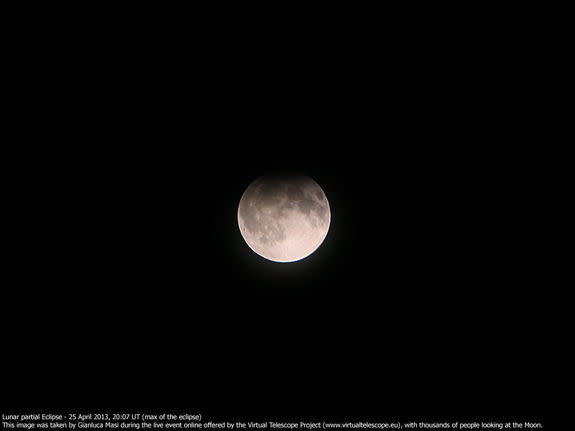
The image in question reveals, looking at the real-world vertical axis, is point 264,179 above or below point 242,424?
above

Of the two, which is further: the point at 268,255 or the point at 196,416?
the point at 196,416

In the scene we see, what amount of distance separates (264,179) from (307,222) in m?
0.83

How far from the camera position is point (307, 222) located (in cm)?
403

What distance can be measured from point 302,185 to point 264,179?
0.52m

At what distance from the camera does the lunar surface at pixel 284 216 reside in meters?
4.00

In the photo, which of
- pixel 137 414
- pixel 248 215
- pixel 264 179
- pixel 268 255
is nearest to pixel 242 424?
pixel 137 414

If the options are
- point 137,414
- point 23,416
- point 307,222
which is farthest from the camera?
point 137,414

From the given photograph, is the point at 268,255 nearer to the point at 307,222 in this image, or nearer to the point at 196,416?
the point at 307,222

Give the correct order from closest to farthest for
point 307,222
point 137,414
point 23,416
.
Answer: point 307,222 < point 23,416 < point 137,414

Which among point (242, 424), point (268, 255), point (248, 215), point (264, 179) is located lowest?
point (242, 424)

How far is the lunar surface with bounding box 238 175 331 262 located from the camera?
4004 mm

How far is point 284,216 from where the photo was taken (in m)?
3.99

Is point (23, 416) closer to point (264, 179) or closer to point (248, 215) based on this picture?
point (248, 215)

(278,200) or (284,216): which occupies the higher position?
(278,200)
